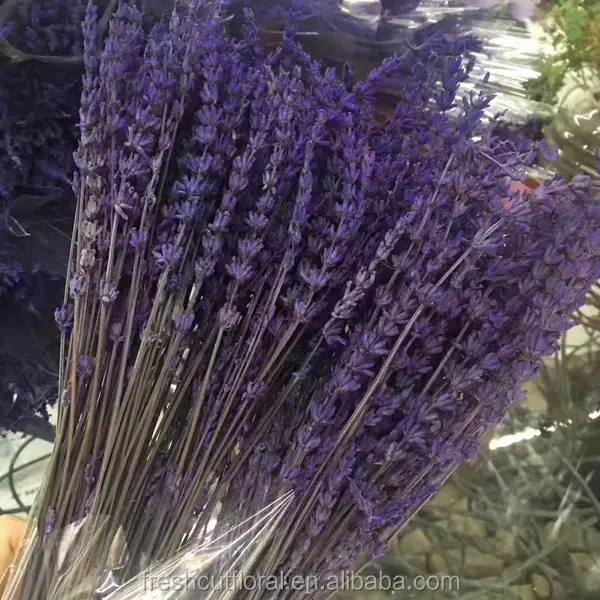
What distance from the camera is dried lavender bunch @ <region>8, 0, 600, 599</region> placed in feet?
1.75

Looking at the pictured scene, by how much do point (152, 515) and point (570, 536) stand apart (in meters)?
0.62

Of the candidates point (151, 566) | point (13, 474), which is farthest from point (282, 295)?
point (13, 474)

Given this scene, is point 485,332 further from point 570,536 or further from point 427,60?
point 570,536

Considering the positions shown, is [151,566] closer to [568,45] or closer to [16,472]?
[16,472]

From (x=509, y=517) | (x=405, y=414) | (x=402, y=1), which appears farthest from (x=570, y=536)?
(x=402, y=1)

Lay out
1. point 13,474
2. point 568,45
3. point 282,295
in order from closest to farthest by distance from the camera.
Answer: point 282,295 < point 568,45 < point 13,474

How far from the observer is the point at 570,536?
0.90 meters

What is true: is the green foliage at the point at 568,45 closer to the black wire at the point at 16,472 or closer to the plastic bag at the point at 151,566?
the plastic bag at the point at 151,566

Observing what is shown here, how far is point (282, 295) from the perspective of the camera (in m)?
0.58

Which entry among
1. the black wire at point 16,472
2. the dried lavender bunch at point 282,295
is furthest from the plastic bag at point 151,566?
the black wire at point 16,472

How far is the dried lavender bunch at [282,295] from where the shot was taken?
21.0 inches

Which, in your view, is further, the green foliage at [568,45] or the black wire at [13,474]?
the black wire at [13,474]

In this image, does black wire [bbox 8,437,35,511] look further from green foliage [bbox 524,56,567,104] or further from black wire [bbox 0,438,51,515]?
green foliage [bbox 524,56,567,104]

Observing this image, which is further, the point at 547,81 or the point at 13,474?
the point at 13,474
